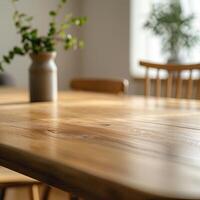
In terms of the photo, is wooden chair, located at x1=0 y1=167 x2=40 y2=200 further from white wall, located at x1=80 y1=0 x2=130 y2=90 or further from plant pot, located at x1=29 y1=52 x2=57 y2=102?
white wall, located at x1=80 y1=0 x2=130 y2=90

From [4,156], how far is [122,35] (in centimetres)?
351

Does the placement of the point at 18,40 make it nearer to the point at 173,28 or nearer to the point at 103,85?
the point at 173,28

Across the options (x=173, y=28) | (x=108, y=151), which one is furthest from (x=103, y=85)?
(x=108, y=151)

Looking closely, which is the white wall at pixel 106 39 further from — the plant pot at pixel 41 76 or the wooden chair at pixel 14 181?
the wooden chair at pixel 14 181

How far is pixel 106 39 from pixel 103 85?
2.21m

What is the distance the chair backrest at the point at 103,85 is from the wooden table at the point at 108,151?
3.00ft

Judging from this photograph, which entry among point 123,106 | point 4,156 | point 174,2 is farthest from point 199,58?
point 4,156

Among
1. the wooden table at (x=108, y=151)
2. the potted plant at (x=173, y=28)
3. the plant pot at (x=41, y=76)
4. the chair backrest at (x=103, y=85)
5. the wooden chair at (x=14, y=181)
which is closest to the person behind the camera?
the wooden table at (x=108, y=151)

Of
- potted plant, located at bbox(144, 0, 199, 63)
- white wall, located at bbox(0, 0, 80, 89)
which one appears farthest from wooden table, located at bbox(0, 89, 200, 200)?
white wall, located at bbox(0, 0, 80, 89)

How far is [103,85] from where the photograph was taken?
7.18ft

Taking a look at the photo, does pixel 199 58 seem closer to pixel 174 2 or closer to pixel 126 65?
pixel 174 2

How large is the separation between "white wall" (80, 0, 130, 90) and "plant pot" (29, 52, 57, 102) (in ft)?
8.43

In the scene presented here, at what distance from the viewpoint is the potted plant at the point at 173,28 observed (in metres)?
3.11

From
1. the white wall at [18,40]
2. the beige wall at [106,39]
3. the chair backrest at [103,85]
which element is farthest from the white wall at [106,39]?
the chair backrest at [103,85]
